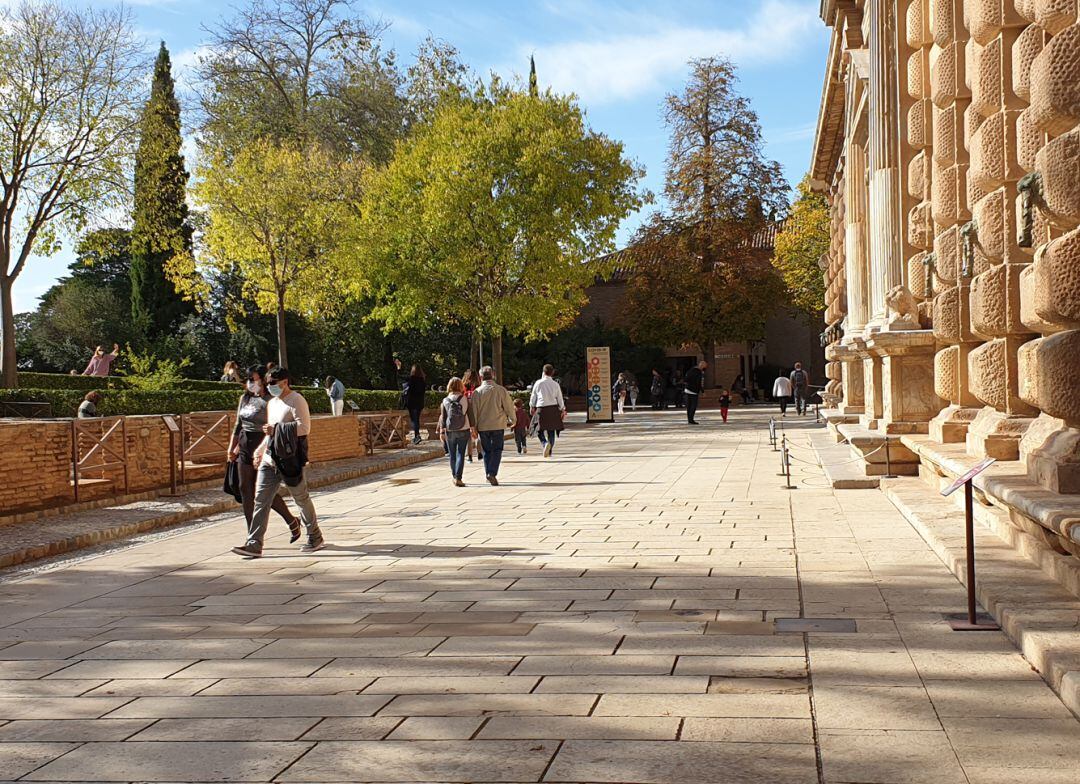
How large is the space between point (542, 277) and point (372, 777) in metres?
30.9

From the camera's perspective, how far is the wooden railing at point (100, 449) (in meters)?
14.2

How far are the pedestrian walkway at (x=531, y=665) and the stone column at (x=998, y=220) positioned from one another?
50.5 inches

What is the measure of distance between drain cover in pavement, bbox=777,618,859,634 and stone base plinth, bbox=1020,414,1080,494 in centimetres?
141

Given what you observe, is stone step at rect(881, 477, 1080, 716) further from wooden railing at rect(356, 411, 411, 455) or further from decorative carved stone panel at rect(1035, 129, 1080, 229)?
wooden railing at rect(356, 411, 411, 455)

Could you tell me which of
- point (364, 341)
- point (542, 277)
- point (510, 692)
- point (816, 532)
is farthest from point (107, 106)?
point (510, 692)

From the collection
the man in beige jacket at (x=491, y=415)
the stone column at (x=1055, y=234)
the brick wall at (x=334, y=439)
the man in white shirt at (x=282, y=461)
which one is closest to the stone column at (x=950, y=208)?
the stone column at (x=1055, y=234)

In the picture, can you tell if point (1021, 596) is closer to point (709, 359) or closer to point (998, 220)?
point (998, 220)

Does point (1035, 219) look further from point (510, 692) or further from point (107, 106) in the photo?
point (107, 106)

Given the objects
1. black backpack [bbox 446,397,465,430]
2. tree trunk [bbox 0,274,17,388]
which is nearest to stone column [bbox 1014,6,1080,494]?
black backpack [bbox 446,397,465,430]

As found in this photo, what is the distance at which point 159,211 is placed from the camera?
36875 mm

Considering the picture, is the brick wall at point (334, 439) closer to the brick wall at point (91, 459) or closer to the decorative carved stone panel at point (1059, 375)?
the brick wall at point (91, 459)

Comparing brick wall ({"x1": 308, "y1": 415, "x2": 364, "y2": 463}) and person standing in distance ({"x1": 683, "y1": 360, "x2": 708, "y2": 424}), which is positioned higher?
person standing in distance ({"x1": 683, "y1": 360, "x2": 708, "y2": 424})

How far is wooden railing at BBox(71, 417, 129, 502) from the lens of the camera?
46.5 ft

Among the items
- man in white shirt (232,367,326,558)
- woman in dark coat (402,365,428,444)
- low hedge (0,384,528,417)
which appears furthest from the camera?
low hedge (0,384,528,417)
